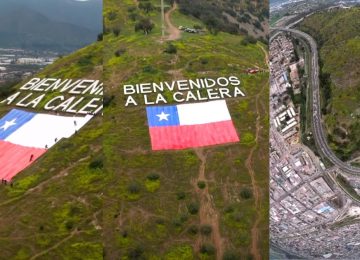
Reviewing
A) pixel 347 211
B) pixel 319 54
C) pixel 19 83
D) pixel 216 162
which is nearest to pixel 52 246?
pixel 216 162

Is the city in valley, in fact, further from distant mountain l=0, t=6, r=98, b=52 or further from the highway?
the highway

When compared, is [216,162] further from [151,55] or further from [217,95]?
[151,55]

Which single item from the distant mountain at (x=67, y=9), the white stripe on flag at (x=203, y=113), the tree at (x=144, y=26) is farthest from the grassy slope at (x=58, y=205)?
the distant mountain at (x=67, y=9)

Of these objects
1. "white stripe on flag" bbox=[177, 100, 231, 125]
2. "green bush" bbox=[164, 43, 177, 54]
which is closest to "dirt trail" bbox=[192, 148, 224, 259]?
"white stripe on flag" bbox=[177, 100, 231, 125]

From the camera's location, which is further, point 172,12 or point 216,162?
point 172,12

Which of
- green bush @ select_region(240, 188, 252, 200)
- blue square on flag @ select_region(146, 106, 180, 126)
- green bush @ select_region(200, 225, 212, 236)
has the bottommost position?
green bush @ select_region(200, 225, 212, 236)

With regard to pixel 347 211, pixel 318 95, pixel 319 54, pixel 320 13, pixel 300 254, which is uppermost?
pixel 320 13
